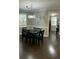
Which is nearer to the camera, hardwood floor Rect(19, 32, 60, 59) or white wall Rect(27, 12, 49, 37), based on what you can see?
hardwood floor Rect(19, 32, 60, 59)

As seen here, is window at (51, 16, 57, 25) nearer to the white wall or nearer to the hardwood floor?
the white wall

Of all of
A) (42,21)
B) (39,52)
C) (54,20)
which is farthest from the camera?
(54,20)

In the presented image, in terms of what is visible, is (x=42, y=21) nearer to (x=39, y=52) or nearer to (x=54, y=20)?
(x=54, y=20)

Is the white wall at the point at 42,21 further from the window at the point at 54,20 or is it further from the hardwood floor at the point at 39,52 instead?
the hardwood floor at the point at 39,52

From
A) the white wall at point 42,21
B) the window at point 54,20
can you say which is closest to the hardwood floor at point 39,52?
the white wall at point 42,21

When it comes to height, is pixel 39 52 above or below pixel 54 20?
below

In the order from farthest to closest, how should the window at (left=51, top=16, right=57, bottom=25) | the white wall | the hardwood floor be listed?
the window at (left=51, top=16, right=57, bottom=25)
the white wall
the hardwood floor

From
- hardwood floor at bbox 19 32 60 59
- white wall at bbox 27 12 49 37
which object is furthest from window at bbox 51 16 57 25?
hardwood floor at bbox 19 32 60 59

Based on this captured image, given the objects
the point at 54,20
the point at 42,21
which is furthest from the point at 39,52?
the point at 54,20
